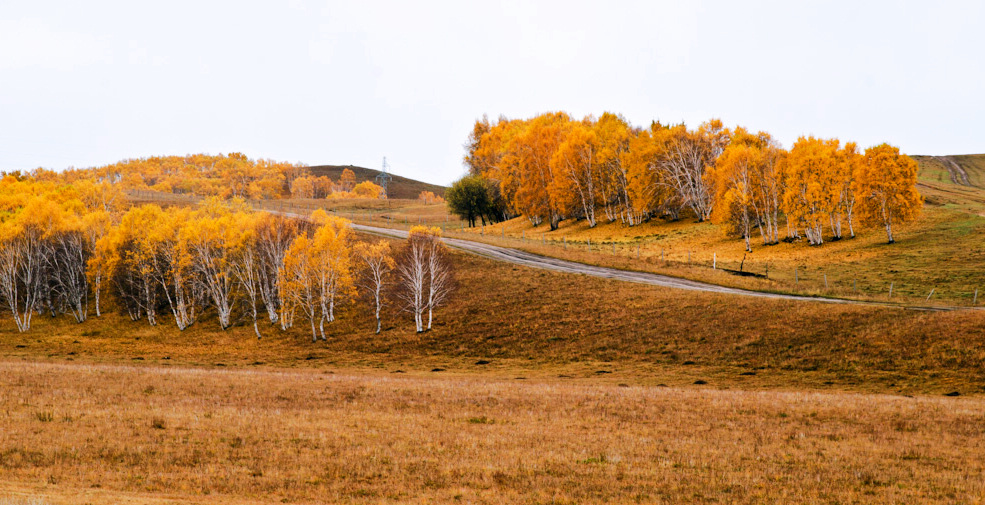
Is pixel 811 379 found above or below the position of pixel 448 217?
below

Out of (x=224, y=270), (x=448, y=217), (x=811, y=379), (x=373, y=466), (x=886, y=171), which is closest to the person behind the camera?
(x=373, y=466)

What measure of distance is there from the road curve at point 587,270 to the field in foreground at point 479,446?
28095 millimetres

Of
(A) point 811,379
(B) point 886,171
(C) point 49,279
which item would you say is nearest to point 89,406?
(A) point 811,379

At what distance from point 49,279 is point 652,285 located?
256 ft

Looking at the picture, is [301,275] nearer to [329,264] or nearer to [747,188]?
[329,264]

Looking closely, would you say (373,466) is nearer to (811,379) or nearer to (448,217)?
(811,379)

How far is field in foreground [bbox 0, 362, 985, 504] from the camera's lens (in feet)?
47.7

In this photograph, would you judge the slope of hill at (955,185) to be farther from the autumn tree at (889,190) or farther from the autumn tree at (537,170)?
the autumn tree at (537,170)

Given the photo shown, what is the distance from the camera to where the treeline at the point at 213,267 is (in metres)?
65.6

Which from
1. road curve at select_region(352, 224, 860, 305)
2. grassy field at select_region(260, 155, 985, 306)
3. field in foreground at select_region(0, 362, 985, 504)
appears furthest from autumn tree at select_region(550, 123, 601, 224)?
field in foreground at select_region(0, 362, 985, 504)

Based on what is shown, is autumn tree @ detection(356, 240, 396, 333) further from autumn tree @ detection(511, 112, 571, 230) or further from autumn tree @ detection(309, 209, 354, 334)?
autumn tree @ detection(511, 112, 571, 230)

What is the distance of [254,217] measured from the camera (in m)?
81.2

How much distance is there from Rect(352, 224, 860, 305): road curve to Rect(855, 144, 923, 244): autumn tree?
34.4m

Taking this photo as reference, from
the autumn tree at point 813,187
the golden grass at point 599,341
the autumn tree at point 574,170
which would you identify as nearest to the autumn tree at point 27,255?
the golden grass at point 599,341
